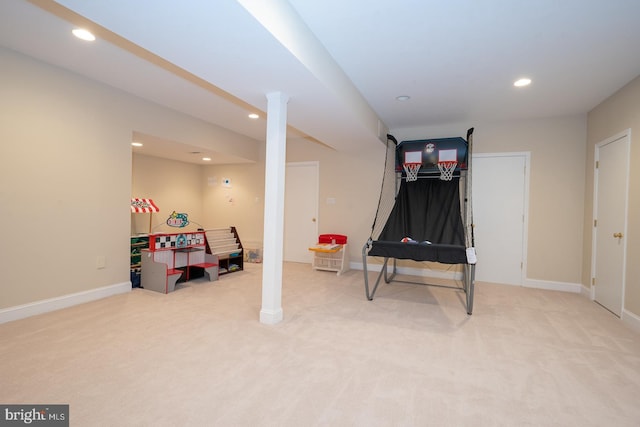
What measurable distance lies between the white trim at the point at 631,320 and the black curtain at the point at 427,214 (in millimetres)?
1773

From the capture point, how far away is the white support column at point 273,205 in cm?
303

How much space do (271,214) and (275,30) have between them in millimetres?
1610

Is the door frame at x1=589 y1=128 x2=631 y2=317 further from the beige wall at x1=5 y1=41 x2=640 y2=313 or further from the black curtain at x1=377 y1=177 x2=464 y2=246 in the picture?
the black curtain at x1=377 y1=177 x2=464 y2=246

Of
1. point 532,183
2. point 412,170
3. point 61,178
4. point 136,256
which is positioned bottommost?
point 136,256

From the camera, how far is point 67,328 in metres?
2.80

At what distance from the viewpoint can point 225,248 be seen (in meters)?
5.22

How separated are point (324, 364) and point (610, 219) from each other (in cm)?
398

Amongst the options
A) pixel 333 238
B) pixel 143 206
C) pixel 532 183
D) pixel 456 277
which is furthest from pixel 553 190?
pixel 143 206

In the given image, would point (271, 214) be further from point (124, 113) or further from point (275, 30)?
point (124, 113)

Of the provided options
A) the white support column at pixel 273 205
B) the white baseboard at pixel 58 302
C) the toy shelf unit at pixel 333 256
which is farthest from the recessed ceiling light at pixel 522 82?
the white baseboard at pixel 58 302

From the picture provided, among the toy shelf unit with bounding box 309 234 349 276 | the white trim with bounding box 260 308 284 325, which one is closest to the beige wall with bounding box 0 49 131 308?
the white trim with bounding box 260 308 284 325

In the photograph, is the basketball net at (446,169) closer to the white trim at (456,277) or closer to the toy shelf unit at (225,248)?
the white trim at (456,277)

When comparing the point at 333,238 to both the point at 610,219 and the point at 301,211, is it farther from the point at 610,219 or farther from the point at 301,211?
the point at 610,219

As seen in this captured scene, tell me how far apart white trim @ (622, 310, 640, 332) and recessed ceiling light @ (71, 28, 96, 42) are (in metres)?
5.85
